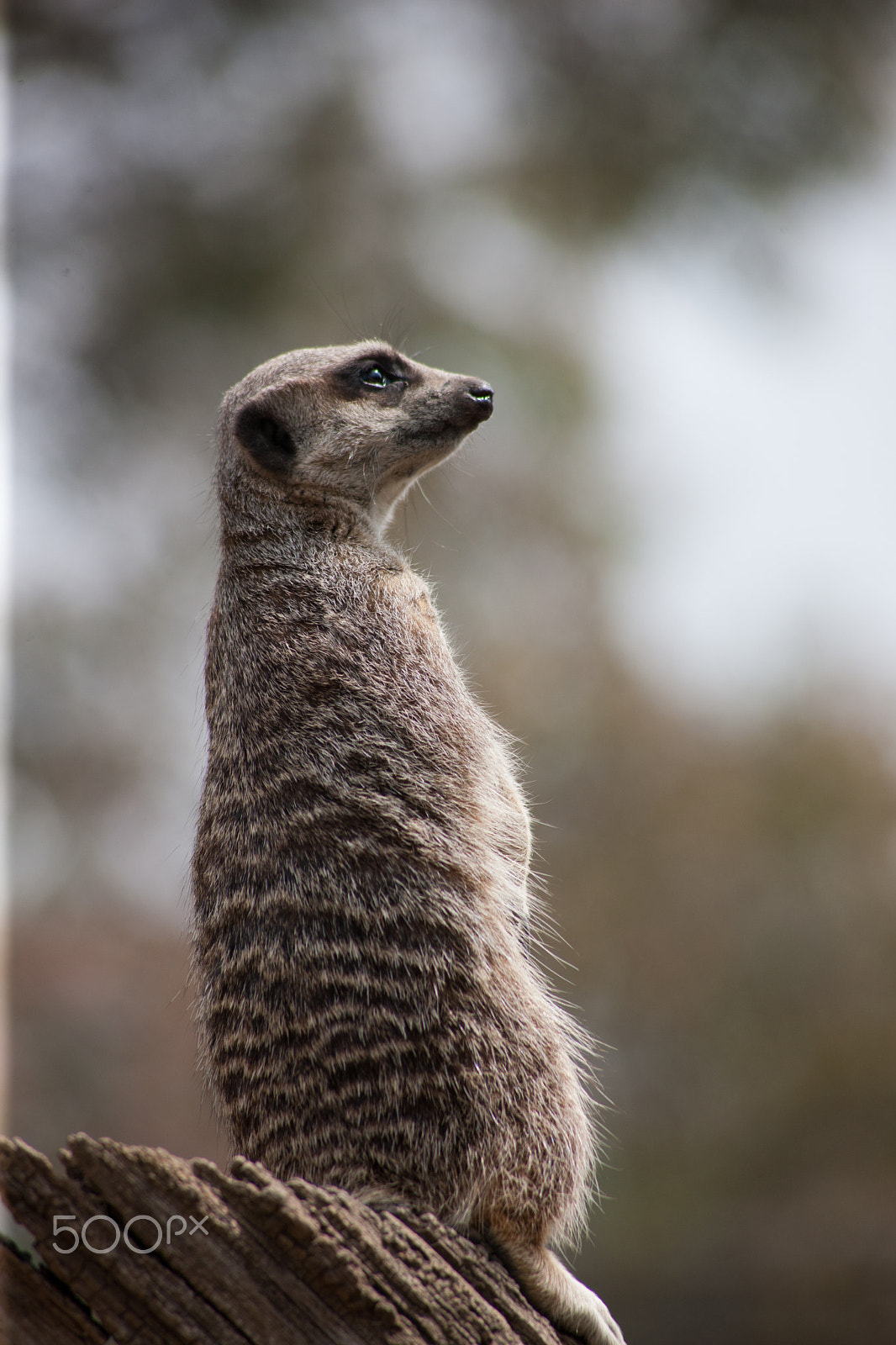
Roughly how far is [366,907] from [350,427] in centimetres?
81

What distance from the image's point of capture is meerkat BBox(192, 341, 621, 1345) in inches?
51.9

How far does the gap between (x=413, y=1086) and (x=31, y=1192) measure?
0.44 m

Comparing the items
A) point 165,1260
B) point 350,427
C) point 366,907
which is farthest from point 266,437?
point 165,1260

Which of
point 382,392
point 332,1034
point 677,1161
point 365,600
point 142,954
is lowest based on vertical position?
point 677,1161

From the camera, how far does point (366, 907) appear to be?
1.39 meters

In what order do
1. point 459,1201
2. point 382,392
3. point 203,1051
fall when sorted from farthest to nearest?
point 382,392 → point 203,1051 → point 459,1201

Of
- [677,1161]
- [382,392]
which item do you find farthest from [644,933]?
[382,392]

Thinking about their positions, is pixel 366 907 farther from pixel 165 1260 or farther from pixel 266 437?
pixel 266 437

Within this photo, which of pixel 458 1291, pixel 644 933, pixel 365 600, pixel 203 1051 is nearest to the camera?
pixel 458 1291

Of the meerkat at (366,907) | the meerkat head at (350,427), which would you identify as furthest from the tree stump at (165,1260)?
the meerkat head at (350,427)

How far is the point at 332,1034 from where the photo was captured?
52.4 inches

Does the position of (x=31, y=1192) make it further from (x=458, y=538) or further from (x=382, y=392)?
(x=458, y=538)

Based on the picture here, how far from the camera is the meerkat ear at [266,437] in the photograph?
1.82m

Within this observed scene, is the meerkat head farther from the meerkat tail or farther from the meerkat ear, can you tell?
the meerkat tail
